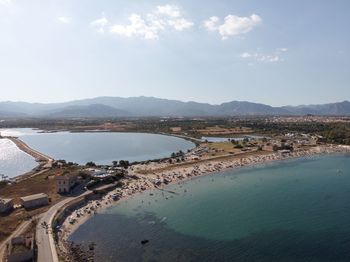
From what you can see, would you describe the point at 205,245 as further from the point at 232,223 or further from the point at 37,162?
the point at 37,162

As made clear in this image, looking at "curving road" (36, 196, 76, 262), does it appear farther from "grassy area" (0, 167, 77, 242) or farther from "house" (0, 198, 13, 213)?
"house" (0, 198, 13, 213)

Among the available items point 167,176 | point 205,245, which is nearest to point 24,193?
point 167,176

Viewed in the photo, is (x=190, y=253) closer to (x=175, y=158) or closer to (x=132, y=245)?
(x=132, y=245)

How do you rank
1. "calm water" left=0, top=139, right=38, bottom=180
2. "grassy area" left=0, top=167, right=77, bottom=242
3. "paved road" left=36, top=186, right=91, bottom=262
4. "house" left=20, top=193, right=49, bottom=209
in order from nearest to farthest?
1. "paved road" left=36, top=186, right=91, bottom=262
2. "grassy area" left=0, top=167, right=77, bottom=242
3. "house" left=20, top=193, right=49, bottom=209
4. "calm water" left=0, top=139, right=38, bottom=180

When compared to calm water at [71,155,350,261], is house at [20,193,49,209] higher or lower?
higher

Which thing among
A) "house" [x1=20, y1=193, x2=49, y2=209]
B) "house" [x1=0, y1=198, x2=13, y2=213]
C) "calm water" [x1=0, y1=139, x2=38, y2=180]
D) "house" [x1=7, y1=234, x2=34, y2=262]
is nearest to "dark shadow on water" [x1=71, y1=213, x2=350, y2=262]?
"house" [x1=7, y1=234, x2=34, y2=262]

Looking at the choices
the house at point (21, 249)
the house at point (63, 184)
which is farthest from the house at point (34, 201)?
the house at point (21, 249)

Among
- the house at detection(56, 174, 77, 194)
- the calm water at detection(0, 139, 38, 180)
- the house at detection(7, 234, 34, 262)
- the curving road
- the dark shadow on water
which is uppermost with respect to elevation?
the house at detection(56, 174, 77, 194)
